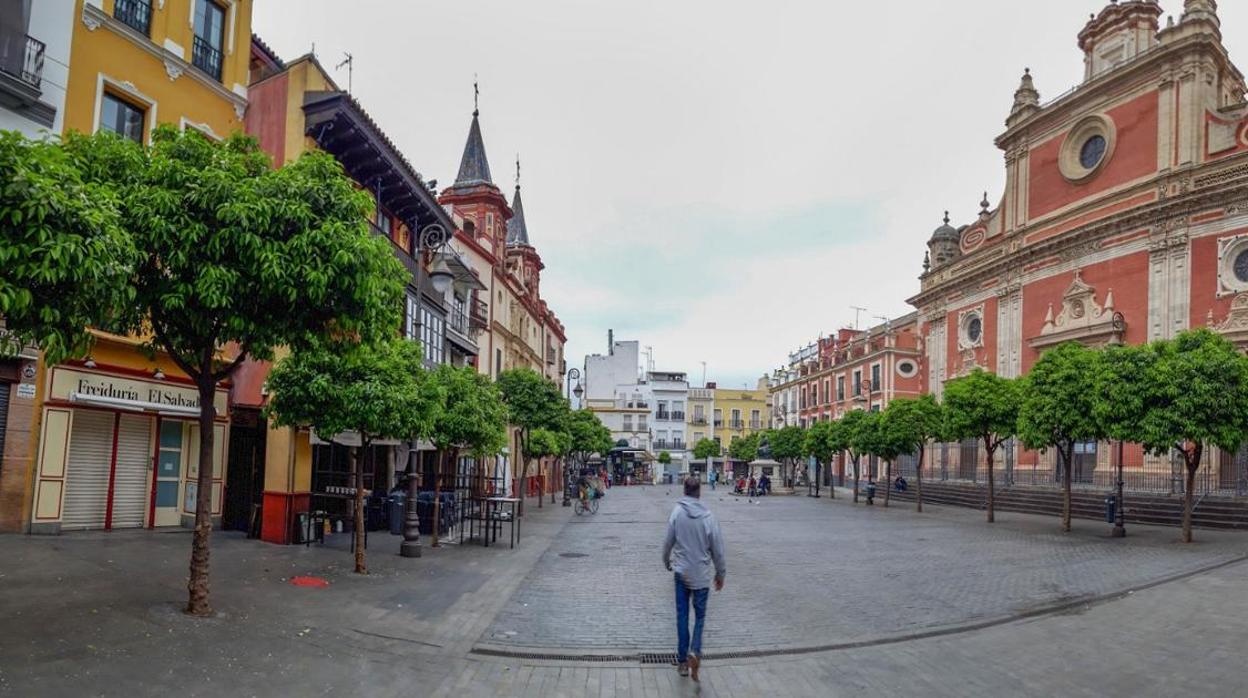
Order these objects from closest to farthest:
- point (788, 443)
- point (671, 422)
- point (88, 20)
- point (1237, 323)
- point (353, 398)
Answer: point (353, 398) < point (88, 20) < point (1237, 323) < point (788, 443) < point (671, 422)

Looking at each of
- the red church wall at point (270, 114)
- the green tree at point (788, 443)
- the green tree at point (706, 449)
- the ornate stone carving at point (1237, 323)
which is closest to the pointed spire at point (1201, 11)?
the ornate stone carving at point (1237, 323)

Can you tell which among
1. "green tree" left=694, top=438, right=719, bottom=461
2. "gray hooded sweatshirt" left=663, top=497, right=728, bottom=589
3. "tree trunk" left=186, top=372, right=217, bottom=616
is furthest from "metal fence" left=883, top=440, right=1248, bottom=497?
"green tree" left=694, top=438, right=719, bottom=461

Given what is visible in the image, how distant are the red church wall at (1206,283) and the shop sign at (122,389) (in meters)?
32.8

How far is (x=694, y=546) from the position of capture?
7.05 meters

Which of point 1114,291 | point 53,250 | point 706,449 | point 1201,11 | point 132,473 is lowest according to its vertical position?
point 706,449

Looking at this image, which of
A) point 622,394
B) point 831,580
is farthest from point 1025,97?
point 622,394

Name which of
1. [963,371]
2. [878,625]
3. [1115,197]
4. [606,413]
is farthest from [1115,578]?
[606,413]

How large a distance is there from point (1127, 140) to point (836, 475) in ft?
121

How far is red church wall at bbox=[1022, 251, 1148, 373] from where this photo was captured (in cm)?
3170

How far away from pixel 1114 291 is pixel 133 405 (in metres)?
35.4

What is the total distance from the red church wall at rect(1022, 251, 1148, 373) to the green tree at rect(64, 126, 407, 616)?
28.1 metres

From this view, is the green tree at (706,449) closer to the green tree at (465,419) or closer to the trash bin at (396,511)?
the trash bin at (396,511)

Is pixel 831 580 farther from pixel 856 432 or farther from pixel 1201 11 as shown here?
pixel 1201 11

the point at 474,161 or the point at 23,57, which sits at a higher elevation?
the point at 474,161
